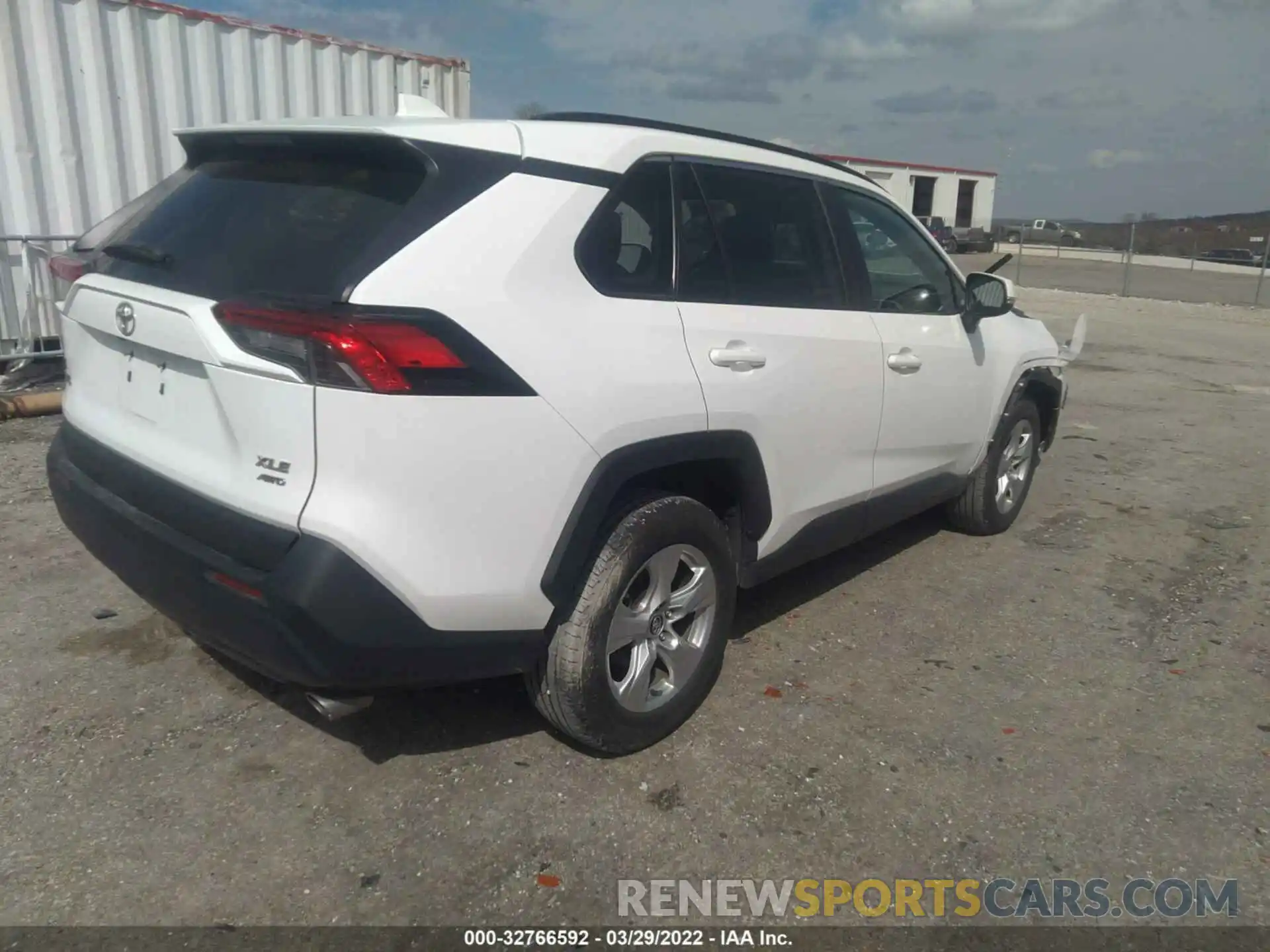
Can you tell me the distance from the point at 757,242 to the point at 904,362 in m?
0.93

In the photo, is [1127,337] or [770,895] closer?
[770,895]

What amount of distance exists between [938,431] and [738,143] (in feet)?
5.32

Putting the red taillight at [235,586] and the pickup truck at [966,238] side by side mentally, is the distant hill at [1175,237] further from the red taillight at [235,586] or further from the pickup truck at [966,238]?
the red taillight at [235,586]

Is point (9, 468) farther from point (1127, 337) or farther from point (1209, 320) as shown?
point (1209, 320)

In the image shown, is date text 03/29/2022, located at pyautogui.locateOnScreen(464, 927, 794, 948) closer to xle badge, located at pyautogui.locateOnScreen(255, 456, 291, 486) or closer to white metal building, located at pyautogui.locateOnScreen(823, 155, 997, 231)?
xle badge, located at pyautogui.locateOnScreen(255, 456, 291, 486)

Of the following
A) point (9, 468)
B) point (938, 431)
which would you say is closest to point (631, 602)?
point (938, 431)

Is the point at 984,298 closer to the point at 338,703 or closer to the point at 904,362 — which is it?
the point at 904,362

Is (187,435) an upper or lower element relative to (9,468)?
upper

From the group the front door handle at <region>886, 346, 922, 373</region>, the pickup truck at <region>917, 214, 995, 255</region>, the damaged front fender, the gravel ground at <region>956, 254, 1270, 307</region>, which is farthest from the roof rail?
the pickup truck at <region>917, 214, 995, 255</region>

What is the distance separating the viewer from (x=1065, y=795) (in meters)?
2.96

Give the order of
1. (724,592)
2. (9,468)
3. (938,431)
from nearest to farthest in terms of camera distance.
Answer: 1. (724,592)
2. (938,431)
3. (9,468)

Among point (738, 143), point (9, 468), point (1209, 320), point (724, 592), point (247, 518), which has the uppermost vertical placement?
point (738, 143)

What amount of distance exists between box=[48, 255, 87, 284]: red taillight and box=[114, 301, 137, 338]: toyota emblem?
0.40m

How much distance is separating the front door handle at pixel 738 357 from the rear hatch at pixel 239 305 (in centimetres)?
103
